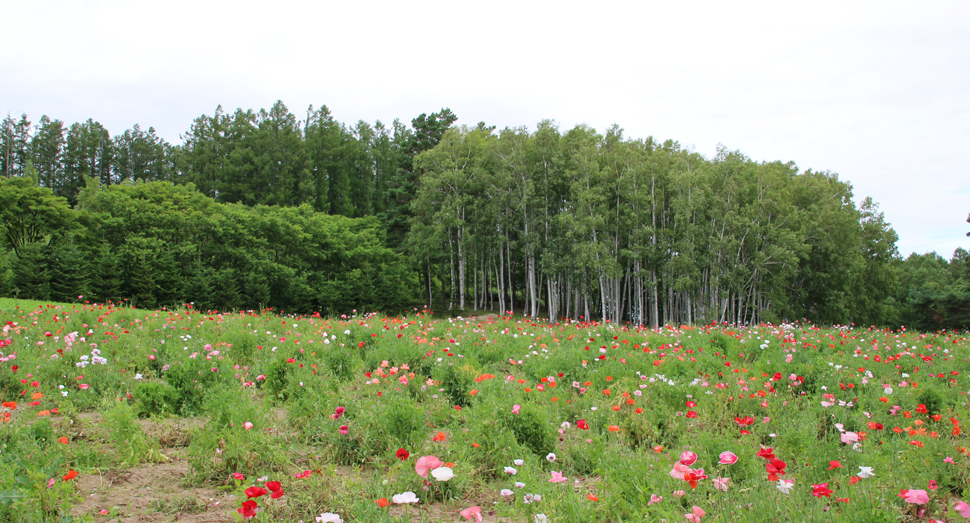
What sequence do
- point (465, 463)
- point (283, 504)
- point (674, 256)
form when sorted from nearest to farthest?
1. point (283, 504)
2. point (465, 463)
3. point (674, 256)

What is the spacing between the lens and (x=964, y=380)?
19.5ft

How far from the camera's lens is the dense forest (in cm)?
2645

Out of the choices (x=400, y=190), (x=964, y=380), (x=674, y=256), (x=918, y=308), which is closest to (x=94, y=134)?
(x=400, y=190)

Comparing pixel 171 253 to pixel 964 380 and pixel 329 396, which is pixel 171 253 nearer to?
pixel 329 396

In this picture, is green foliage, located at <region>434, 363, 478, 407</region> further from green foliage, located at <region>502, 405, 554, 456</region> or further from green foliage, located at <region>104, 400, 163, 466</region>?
green foliage, located at <region>104, 400, 163, 466</region>

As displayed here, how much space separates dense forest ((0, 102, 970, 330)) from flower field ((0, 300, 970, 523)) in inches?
803

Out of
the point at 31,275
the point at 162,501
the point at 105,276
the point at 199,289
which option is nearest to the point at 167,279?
the point at 199,289

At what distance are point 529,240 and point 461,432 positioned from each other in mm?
25928

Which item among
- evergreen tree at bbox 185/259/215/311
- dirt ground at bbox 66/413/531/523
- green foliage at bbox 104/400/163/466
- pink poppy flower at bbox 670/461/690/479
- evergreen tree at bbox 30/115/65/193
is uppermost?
evergreen tree at bbox 30/115/65/193

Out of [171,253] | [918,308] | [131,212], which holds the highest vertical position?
[131,212]

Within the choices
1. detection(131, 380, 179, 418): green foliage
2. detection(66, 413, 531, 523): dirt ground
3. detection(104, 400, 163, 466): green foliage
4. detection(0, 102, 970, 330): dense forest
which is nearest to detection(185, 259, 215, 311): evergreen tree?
detection(0, 102, 970, 330): dense forest

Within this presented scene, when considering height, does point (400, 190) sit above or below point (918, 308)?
above

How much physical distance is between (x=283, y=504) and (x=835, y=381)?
5.34 m

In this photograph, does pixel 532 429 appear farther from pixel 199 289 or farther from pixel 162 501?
pixel 199 289
